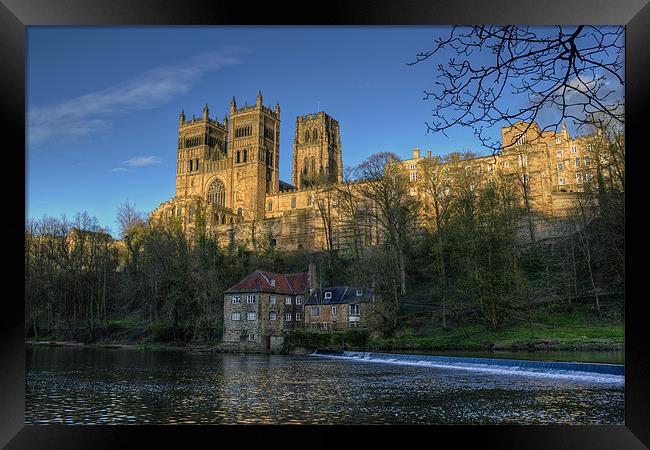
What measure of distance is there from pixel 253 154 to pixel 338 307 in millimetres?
41662

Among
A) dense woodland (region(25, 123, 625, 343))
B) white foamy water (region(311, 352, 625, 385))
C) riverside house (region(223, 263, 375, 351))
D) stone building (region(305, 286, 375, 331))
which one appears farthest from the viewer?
riverside house (region(223, 263, 375, 351))

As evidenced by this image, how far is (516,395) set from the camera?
10.5m

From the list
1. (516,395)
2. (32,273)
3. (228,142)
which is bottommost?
(516,395)

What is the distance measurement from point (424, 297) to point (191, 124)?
53.0m

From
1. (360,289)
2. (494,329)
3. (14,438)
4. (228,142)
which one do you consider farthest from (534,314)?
(228,142)

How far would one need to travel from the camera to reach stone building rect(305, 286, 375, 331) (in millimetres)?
24547

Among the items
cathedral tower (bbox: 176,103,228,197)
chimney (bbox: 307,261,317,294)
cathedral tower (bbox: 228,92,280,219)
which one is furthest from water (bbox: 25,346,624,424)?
cathedral tower (bbox: 176,103,228,197)

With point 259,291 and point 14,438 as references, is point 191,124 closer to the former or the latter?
point 259,291

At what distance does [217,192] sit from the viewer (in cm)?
6631

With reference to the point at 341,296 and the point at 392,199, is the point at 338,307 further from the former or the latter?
the point at 392,199

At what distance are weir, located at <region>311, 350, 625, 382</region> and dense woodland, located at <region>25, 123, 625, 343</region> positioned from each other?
4.42m

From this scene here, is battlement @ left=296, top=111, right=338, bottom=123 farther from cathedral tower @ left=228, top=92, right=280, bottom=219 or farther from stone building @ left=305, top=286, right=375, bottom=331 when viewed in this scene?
stone building @ left=305, top=286, right=375, bottom=331

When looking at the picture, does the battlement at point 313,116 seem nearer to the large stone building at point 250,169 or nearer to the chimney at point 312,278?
the large stone building at point 250,169
